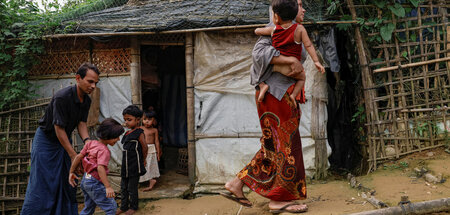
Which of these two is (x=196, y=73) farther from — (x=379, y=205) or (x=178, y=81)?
(x=379, y=205)

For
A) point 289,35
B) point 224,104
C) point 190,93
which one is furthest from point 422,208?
point 190,93

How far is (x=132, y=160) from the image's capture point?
4785 millimetres

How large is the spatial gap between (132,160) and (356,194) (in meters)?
2.98

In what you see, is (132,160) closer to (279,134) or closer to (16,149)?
(16,149)

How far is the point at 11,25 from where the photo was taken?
18.5ft

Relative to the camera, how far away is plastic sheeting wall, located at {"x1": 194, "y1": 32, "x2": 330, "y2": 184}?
546 centimetres

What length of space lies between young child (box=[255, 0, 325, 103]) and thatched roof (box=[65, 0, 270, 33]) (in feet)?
7.16

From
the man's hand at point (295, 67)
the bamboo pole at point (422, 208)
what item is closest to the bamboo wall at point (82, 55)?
the man's hand at point (295, 67)

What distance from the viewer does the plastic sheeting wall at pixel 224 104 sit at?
5465 millimetres

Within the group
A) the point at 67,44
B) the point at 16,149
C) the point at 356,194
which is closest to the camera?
the point at 356,194

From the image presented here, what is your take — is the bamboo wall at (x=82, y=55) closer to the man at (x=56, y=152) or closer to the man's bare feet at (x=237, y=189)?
the man at (x=56, y=152)

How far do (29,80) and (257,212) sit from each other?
15.7ft

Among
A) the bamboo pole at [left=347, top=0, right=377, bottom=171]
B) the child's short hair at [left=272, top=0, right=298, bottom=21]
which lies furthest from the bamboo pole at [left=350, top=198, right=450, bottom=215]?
the bamboo pole at [left=347, top=0, right=377, bottom=171]

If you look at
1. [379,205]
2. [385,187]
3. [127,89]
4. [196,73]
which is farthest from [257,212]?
[127,89]
